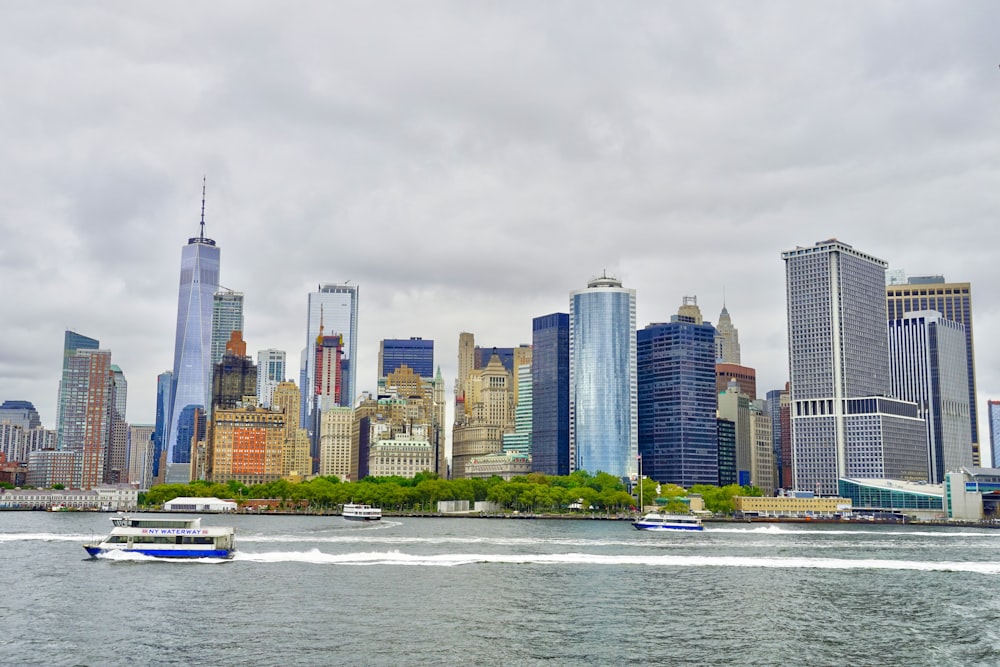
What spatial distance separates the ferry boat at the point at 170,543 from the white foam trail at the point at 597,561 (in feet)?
10.2

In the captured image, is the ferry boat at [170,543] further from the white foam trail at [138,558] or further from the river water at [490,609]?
the river water at [490,609]

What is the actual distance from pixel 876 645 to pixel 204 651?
4714 centimetres

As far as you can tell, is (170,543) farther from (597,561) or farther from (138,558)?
(597,561)

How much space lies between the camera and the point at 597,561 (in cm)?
13388

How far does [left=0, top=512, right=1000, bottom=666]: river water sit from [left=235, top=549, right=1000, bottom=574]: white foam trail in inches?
14.6

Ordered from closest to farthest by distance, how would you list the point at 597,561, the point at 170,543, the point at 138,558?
the point at 138,558 < the point at 170,543 < the point at 597,561

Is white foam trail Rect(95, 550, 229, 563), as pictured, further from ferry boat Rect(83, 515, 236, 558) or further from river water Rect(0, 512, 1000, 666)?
river water Rect(0, 512, 1000, 666)

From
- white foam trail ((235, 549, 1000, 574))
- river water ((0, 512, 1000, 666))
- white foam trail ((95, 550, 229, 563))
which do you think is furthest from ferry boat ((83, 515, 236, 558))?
white foam trail ((235, 549, 1000, 574))

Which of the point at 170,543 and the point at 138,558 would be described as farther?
the point at 170,543

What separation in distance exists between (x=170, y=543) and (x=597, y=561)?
52121 millimetres

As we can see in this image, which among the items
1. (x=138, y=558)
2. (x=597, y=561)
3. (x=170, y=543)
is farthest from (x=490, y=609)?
(x=138, y=558)

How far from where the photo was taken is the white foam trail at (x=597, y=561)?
127875mm

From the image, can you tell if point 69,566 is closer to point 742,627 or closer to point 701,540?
point 742,627

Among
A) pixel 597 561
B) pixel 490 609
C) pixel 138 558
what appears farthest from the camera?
pixel 597 561
